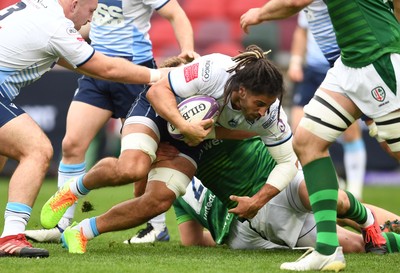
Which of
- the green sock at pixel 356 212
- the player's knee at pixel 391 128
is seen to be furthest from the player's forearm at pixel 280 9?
the green sock at pixel 356 212

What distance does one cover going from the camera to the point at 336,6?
5578 mm

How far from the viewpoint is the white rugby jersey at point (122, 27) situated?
8.00 metres

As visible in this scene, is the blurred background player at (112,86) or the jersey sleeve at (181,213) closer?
the jersey sleeve at (181,213)

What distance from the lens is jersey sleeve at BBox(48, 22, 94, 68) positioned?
626 cm

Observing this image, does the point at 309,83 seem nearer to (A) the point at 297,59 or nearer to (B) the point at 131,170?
(A) the point at 297,59

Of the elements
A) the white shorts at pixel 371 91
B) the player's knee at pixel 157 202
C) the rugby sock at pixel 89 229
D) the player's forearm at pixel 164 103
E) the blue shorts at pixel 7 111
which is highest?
the white shorts at pixel 371 91

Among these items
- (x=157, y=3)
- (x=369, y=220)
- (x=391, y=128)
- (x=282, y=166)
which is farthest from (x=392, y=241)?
(x=157, y=3)

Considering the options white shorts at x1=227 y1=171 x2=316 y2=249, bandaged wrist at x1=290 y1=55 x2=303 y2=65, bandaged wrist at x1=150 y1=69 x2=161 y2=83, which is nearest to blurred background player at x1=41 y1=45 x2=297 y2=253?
bandaged wrist at x1=150 y1=69 x2=161 y2=83

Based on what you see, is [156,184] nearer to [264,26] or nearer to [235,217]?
[235,217]

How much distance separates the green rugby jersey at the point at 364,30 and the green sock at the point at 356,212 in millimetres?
1199

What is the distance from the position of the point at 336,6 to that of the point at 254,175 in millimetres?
1679

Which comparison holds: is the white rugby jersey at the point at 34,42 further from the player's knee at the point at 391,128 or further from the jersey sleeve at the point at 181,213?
the player's knee at the point at 391,128

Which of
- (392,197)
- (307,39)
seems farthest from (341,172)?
(307,39)

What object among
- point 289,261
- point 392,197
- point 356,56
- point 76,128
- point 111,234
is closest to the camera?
point 356,56
